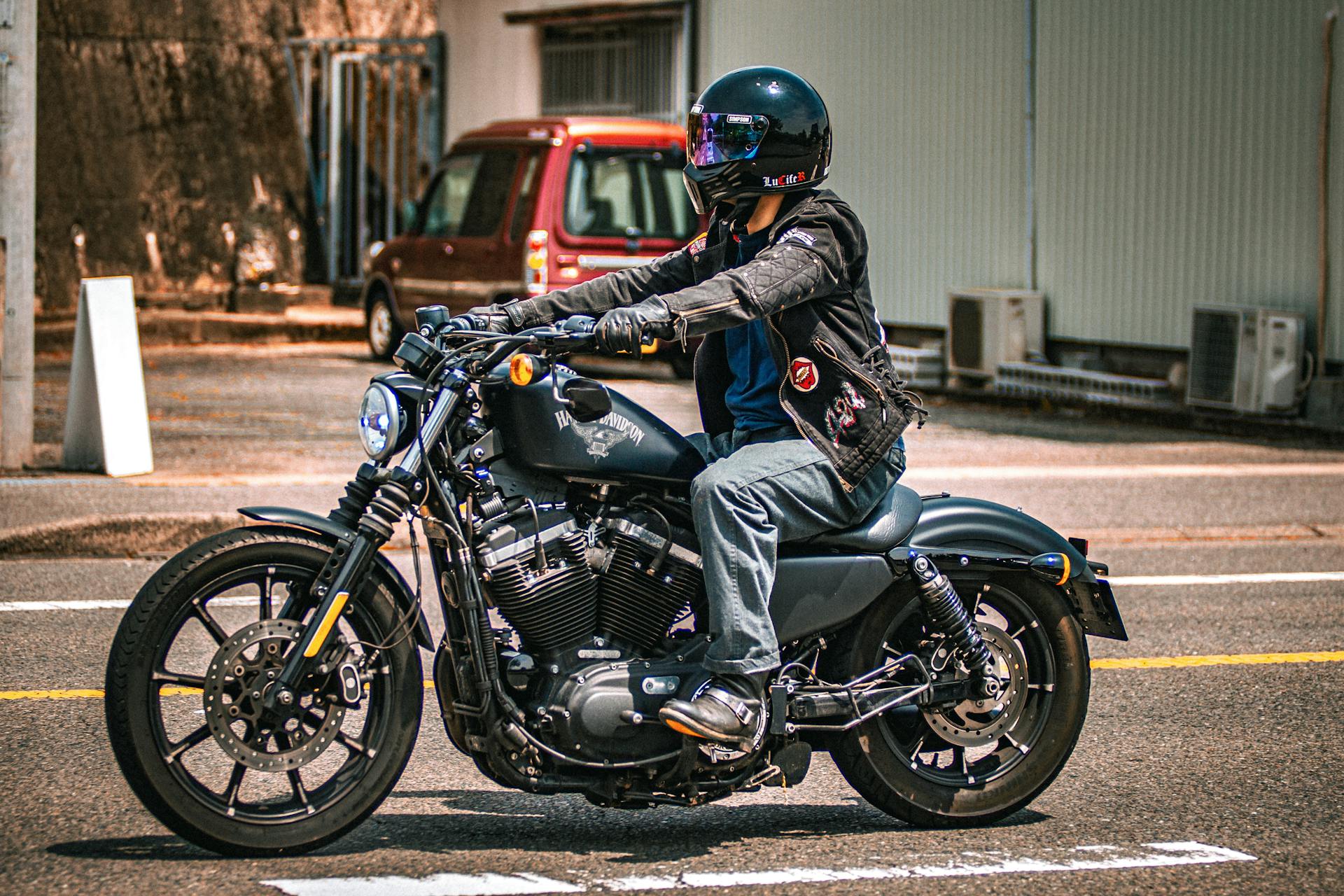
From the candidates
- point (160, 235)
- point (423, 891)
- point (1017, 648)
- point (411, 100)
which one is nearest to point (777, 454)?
point (1017, 648)

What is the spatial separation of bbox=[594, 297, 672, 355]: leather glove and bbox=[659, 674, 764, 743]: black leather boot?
87 centimetres

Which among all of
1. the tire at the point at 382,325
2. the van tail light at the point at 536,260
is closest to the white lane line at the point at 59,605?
the van tail light at the point at 536,260

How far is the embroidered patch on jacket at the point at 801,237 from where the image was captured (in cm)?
434

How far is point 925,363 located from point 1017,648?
12411 mm

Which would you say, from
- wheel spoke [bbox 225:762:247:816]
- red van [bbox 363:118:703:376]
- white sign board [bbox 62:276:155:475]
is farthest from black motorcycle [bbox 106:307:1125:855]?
red van [bbox 363:118:703:376]

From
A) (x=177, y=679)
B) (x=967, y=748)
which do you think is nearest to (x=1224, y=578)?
(x=967, y=748)

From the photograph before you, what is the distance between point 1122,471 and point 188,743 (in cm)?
825

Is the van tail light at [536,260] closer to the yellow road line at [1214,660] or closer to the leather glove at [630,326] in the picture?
the yellow road line at [1214,660]

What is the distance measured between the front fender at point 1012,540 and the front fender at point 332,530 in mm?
1309

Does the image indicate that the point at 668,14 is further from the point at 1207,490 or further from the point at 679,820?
the point at 679,820

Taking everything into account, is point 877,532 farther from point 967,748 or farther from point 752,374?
point 967,748

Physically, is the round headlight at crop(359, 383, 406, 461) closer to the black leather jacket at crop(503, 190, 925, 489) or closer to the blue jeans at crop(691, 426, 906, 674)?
the black leather jacket at crop(503, 190, 925, 489)

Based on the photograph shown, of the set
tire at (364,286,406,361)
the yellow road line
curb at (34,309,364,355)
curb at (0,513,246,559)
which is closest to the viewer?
the yellow road line

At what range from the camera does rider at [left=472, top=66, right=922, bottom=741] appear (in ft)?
14.0
